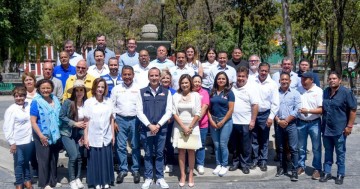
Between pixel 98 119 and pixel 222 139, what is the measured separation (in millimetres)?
2209

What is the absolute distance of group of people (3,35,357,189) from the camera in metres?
6.21

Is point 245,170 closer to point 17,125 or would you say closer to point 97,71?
point 97,71

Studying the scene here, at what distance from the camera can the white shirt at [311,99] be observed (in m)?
6.90

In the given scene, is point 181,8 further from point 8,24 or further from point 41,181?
point 41,181

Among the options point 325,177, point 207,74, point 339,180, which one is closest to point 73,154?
point 207,74

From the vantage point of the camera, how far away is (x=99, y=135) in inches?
247

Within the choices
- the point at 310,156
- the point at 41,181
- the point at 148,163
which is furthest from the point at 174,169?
the point at 310,156

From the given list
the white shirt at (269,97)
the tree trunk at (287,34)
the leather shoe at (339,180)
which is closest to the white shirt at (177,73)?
the white shirt at (269,97)

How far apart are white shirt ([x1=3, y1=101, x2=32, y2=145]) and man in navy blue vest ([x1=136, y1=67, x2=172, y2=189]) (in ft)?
5.73

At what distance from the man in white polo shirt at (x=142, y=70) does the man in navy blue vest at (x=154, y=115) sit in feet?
1.77

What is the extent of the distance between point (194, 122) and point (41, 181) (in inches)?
106

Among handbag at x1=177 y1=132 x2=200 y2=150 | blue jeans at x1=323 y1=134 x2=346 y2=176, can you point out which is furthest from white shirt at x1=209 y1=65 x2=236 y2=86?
blue jeans at x1=323 y1=134 x2=346 y2=176

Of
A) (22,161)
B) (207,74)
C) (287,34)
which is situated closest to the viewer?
(22,161)

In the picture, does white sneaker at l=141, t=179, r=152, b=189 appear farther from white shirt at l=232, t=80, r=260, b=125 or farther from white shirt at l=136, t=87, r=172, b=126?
white shirt at l=232, t=80, r=260, b=125
